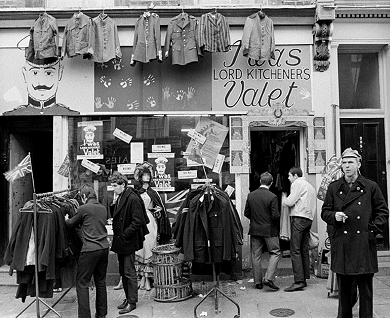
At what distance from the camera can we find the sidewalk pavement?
664cm

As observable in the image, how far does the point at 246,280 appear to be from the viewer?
8484 mm

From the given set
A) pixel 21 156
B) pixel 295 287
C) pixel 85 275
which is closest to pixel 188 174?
pixel 295 287

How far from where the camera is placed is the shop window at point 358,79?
9.52m

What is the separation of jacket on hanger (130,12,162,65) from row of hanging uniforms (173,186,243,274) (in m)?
3.10

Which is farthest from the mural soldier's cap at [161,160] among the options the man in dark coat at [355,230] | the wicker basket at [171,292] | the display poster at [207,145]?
the man in dark coat at [355,230]

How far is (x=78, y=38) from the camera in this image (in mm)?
8609

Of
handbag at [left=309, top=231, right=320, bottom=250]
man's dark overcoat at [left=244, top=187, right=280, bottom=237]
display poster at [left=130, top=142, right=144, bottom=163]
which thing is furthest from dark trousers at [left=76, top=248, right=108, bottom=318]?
handbag at [left=309, top=231, right=320, bottom=250]

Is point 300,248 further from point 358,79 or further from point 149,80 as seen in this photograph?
point 149,80

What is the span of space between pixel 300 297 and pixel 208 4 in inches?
225

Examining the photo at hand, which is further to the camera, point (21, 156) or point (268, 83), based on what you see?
point (21, 156)

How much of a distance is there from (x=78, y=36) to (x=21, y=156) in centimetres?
296

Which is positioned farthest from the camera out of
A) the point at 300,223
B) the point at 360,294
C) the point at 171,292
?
the point at 300,223

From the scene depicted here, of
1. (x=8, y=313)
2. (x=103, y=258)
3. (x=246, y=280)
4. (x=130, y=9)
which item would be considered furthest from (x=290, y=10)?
(x=8, y=313)

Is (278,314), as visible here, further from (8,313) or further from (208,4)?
(208,4)
